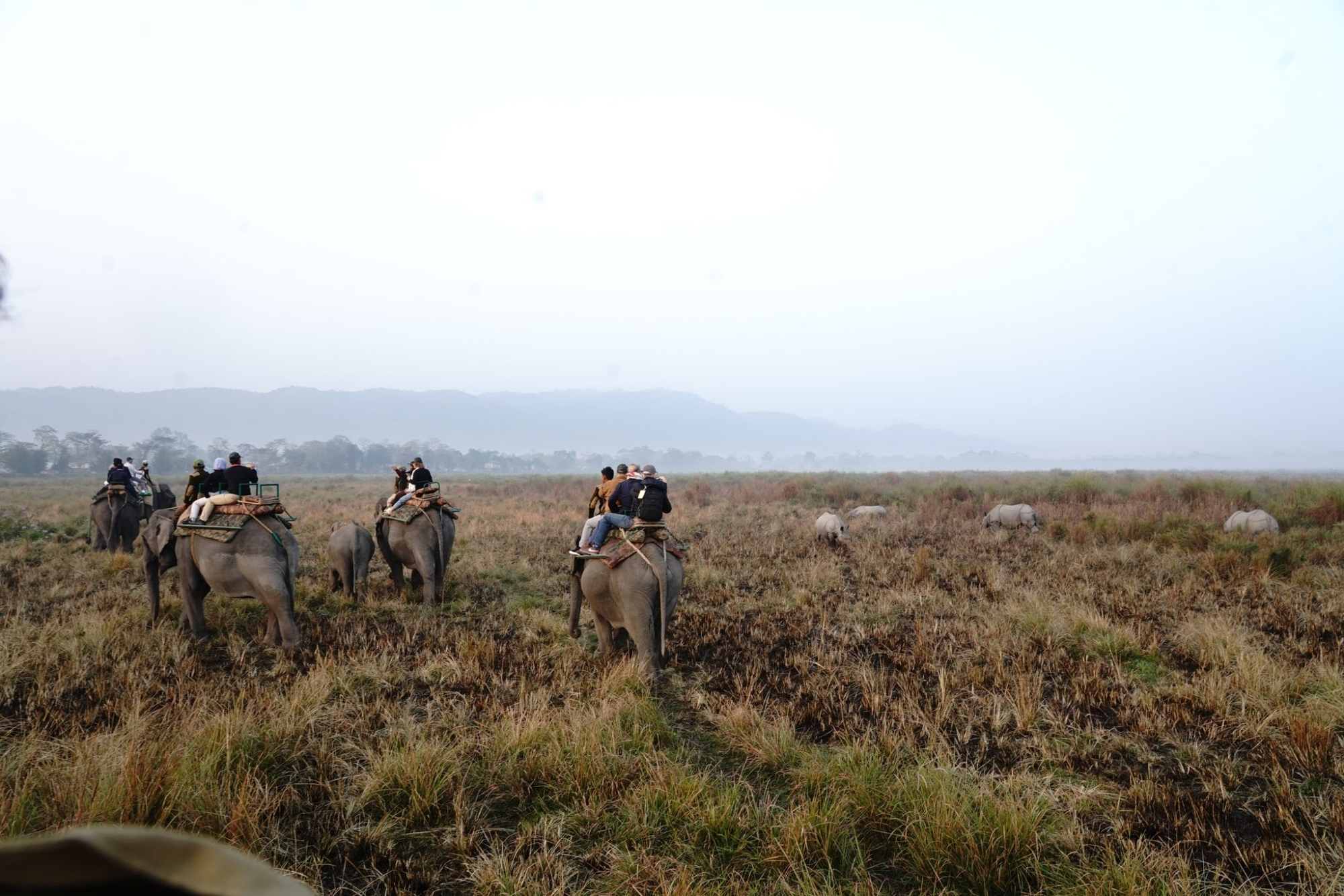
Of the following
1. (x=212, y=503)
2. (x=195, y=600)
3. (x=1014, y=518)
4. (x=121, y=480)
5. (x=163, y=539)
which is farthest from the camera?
(x=1014, y=518)

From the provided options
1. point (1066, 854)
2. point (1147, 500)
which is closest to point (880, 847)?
point (1066, 854)

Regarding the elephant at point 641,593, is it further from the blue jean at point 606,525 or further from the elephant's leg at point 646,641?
the blue jean at point 606,525

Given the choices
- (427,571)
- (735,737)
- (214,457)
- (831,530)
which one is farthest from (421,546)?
(214,457)

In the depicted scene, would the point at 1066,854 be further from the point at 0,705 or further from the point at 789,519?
the point at 789,519

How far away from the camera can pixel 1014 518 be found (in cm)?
1570

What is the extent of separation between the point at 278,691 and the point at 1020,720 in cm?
591

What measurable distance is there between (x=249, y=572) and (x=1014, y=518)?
53.3ft

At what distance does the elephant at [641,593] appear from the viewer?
5855mm

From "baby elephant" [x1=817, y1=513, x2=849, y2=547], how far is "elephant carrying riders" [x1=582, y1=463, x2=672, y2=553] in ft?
27.6

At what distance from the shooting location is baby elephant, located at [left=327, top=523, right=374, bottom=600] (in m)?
8.73

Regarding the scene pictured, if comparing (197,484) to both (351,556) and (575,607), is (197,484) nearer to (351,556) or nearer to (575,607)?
(351,556)

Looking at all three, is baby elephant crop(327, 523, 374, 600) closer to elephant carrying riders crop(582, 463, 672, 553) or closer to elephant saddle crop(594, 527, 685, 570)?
elephant carrying riders crop(582, 463, 672, 553)

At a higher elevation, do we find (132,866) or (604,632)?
(132,866)

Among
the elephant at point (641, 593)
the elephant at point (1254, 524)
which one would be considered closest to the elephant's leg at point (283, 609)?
the elephant at point (641, 593)
